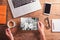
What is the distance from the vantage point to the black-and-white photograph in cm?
138

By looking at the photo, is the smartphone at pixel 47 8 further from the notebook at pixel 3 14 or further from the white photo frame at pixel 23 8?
the notebook at pixel 3 14


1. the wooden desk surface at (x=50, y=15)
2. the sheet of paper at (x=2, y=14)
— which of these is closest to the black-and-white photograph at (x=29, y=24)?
the wooden desk surface at (x=50, y=15)

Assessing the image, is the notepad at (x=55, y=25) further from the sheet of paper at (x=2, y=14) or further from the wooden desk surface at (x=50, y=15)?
the sheet of paper at (x=2, y=14)

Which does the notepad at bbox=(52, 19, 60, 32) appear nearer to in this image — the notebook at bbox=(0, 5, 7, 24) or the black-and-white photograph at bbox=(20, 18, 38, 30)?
the black-and-white photograph at bbox=(20, 18, 38, 30)

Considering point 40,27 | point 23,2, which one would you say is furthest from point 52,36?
point 23,2

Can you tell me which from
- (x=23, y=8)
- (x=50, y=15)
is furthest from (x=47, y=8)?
(x=23, y=8)

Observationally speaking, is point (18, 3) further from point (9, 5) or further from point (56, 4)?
point (56, 4)

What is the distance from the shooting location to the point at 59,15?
1.42 metres

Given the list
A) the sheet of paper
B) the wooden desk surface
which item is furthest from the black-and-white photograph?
the sheet of paper

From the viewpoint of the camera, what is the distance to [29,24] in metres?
1.39

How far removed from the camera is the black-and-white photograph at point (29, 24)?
138 cm

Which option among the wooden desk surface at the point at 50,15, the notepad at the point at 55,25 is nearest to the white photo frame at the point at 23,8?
the wooden desk surface at the point at 50,15

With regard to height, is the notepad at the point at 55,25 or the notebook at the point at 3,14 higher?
the notebook at the point at 3,14

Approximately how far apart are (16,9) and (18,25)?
0.12 metres
